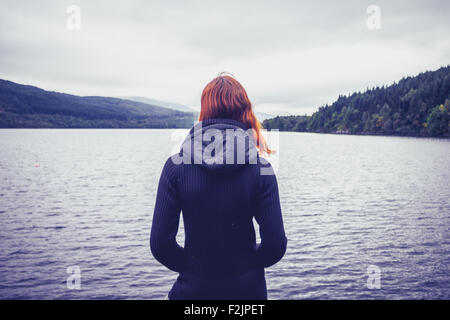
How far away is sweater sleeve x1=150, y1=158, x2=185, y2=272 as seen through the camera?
315 centimetres

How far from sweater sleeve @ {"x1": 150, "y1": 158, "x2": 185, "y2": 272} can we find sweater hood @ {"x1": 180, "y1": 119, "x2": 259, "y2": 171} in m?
0.23

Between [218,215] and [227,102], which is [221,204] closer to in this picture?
[218,215]

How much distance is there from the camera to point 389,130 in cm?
16738

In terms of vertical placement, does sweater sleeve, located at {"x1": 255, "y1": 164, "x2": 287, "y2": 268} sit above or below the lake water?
above

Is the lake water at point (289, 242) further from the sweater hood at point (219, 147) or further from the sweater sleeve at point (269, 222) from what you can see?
the sweater hood at point (219, 147)

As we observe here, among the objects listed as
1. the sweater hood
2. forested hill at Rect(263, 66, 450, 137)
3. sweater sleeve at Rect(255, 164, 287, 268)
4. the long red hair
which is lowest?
sweater sleeve at Rect(255, 164, 287, 268)

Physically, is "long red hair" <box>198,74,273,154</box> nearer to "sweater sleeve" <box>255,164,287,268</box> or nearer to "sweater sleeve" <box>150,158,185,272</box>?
"sweater sleeve" <box>255,164,287,268</box>

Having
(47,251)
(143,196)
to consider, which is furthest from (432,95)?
(47,251)

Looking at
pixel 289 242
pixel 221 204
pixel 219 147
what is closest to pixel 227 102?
pixel 219 147

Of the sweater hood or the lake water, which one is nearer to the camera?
the sweater hood

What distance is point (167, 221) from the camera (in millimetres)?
3305

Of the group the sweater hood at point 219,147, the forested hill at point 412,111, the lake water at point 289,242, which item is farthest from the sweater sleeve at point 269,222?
the forested hill at point 412,111

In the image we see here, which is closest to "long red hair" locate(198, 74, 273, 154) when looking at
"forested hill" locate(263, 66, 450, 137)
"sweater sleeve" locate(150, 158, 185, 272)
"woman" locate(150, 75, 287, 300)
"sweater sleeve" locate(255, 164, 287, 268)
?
"woman" locate(150, 75, 287, 300)
